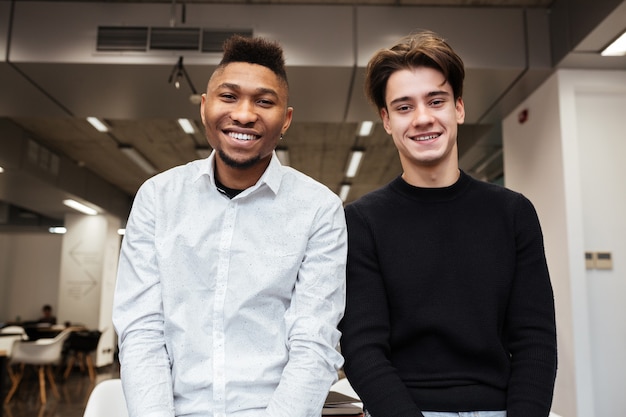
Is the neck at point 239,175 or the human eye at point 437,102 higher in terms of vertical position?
the human eye at point 437,102

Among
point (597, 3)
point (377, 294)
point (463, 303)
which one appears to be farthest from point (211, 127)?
point (597, 3)

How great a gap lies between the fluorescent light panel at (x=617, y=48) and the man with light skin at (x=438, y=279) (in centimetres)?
317

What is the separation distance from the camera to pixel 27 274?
16.1m

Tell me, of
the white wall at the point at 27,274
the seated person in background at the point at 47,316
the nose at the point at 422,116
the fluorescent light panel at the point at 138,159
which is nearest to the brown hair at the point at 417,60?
the nose at the point at 422,116

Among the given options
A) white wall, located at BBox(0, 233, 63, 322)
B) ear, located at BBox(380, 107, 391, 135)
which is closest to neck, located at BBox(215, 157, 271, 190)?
ear, located at BBox(380, 107, 391, 135)

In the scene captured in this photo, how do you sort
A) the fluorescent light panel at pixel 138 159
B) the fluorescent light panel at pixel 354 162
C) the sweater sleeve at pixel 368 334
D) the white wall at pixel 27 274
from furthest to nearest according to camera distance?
the white wall at pixel 27 274 < the fluorescent light panel at pixel 354 162 < the fluorescent light panel at pixel 138 159 < the sweater sleeve at pixel 368 334

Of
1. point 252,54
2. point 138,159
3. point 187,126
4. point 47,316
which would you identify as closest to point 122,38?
point 187,126

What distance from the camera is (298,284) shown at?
5.21 feet

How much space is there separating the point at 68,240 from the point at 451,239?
1188cm

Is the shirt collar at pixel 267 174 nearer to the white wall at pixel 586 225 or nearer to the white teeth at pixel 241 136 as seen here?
the white teeth at pixel 241 136

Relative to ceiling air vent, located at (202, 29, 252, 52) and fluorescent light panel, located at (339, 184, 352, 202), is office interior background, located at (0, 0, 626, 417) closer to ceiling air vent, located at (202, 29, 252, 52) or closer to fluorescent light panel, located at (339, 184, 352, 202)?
ceiling air vent, located at (202, 29, 252, 52)

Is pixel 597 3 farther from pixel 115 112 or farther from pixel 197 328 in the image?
pixel 115 112

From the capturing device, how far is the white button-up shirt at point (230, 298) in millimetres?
1481

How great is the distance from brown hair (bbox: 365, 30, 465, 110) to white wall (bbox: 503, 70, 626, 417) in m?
3.30
